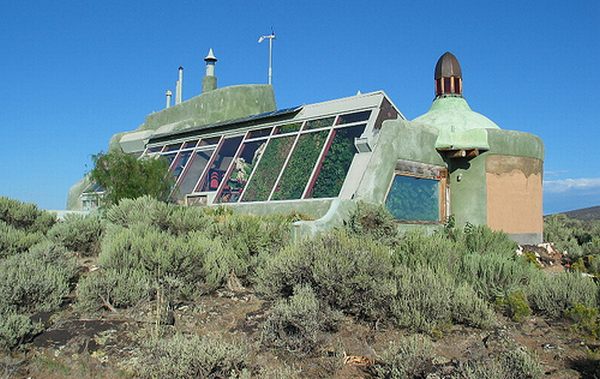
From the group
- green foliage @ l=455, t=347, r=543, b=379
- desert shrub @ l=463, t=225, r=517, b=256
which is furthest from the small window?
green foliage @ l=455, t=347, r=543, b=379

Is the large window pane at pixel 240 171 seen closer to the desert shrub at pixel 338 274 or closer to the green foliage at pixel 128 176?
the green foliage at pixel 128 176

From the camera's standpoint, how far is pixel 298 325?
6359 mm

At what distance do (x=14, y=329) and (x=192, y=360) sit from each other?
273 centimetres

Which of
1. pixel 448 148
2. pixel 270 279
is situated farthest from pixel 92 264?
pixel 448 148

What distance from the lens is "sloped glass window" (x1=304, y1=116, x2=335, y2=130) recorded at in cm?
1605

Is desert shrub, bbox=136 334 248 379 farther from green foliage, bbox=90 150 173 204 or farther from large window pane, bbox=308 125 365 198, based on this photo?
green foliage, bbox=90 150 173 204

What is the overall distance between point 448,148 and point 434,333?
10.7 meters

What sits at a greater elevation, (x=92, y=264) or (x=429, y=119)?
(x=429, y=119)

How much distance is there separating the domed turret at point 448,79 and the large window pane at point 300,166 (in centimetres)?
597

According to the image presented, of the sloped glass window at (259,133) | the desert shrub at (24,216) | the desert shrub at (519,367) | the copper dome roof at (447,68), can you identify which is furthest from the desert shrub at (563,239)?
the desert shrub at (24,216)

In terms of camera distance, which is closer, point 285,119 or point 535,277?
point 535,277

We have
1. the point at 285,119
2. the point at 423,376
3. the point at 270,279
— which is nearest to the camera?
the point at 423,376

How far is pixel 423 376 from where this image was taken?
5180 mm

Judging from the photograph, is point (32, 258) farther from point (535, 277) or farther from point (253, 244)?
point (535, 277)
